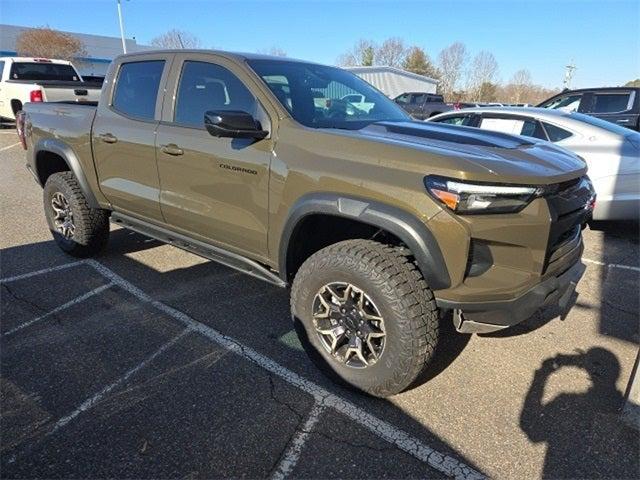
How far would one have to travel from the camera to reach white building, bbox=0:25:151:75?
44844 mm

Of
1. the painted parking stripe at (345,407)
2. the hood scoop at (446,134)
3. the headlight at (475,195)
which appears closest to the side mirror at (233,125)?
the hood scoop at (446,134)

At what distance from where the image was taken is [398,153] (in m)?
2.38

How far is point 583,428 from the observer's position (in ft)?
8.01

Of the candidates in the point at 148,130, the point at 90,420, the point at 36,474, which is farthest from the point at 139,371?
the point at 148,130

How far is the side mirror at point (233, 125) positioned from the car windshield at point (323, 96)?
10.5 inches

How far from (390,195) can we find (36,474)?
209 cm

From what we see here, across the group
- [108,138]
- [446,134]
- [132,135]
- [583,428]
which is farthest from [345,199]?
[108,138]

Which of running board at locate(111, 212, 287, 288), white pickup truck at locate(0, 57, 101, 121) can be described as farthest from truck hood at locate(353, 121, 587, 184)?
white pickup truck at locate(0, 57, 101, 121)

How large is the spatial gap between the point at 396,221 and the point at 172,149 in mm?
1888

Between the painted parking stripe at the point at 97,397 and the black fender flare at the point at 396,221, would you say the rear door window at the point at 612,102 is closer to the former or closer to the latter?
the black fender flare at the point at 396,221

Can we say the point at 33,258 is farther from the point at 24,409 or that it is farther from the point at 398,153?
the point at 398,153

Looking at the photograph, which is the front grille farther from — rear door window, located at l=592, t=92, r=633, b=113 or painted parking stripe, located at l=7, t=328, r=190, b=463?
rear door window, located at l=592, t=92, r=633, b=113

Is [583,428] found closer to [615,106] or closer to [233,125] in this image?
[233,125]

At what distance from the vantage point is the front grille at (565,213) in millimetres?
2332
